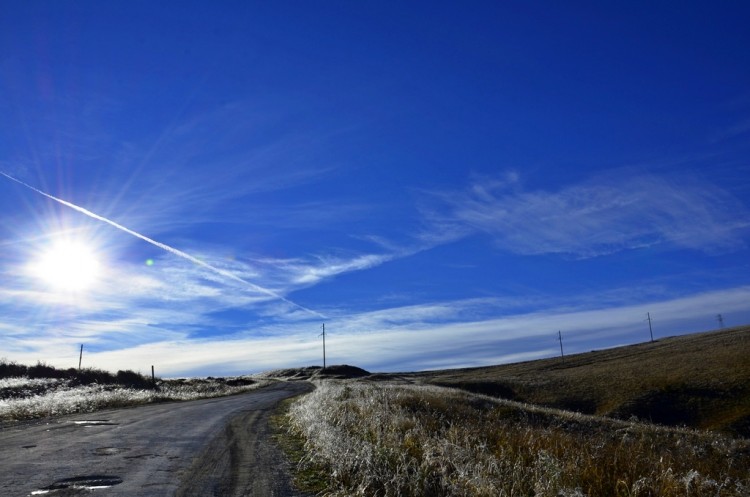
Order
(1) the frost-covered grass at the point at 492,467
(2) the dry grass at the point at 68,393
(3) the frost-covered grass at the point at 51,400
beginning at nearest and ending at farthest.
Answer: (1) the frost-covered grass at the point at 492,467 < (3) the frost-covered grass at the point at 51,400 < (2) the dry grass at the point at 68,393

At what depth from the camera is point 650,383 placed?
5216 centimetres

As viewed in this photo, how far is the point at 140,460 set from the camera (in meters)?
11.2

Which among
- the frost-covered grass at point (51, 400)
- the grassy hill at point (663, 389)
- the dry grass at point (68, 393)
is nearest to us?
the frost-covered grass at point (51, 400)

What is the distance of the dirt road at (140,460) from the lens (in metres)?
8.68

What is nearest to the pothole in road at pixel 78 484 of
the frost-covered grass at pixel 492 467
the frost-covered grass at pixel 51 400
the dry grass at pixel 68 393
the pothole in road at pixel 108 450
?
the pothole in road at pixel 108 450

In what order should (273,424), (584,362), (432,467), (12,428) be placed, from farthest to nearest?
1. (584,362)
2. (273,424)
3. (12,428)
4. (432,467)

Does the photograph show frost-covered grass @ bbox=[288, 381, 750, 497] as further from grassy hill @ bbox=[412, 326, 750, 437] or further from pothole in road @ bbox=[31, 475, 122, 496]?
grassy hill @ bbox=[412, 326, 750, 437]

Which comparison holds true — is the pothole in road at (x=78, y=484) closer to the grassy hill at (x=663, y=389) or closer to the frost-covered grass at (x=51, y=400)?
the frost-covered grass at (x=51, y=400)

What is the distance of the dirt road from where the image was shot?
8.68 m

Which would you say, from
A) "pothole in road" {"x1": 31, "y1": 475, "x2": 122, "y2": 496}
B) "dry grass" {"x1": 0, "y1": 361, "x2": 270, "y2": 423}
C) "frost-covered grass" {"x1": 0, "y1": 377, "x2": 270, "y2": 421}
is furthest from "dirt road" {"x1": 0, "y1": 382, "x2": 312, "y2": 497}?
"dry grass" {"x1": 0, "y1": 361, "x2": 270, "y2": 423}

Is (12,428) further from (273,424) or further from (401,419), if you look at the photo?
(401,419)

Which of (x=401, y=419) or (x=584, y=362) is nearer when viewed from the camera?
(x=401, y=419)

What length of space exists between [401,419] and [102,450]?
22.3ft

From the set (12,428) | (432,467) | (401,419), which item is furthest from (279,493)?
(12,428)
